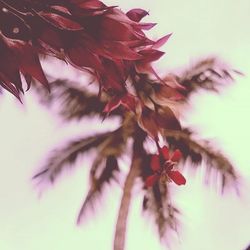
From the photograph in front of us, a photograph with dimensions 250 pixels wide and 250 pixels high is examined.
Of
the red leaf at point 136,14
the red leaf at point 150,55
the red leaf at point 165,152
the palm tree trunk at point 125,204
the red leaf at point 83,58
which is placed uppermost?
the red leaf at point 136,14

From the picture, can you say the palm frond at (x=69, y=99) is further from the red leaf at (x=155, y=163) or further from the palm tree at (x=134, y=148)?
the red leaf at (x=155, y=163)

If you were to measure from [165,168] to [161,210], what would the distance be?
9 cm

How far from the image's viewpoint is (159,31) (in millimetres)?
1234

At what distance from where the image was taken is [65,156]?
46.0 inches

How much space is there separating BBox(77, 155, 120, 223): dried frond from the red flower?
0.27ft

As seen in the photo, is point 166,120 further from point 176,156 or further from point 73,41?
point 73,41

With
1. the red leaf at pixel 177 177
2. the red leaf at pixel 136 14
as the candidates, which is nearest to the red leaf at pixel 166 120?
the red leaf at pixel 177 177

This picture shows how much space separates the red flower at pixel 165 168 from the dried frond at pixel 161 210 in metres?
0.02

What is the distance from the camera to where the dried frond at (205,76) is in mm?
1217

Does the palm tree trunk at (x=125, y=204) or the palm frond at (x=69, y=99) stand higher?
the palm frond at (x=69, y=99)

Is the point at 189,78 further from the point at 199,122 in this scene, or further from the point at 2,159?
the point at 2,159

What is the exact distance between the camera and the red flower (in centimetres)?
118

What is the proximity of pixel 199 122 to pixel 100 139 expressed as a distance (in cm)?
24

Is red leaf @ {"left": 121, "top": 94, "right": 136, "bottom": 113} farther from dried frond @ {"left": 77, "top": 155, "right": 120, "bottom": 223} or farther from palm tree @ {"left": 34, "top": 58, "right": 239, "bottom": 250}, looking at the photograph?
dried frond @ {"left": 77, "top": 155, "right": 120, "bottom": 223}
